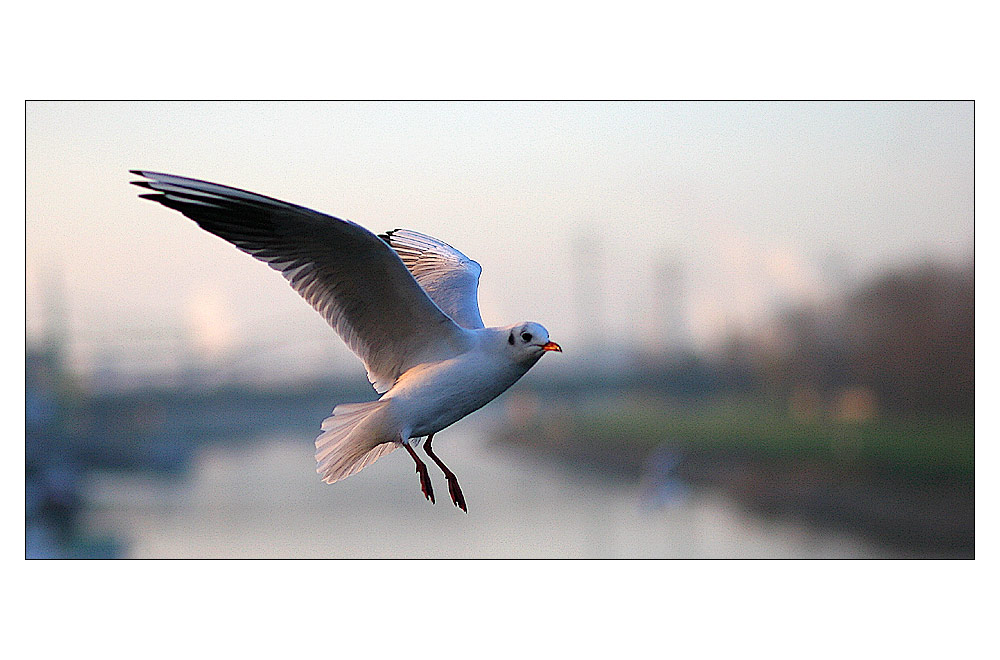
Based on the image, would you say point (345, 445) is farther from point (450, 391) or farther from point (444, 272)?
point (444, 272)

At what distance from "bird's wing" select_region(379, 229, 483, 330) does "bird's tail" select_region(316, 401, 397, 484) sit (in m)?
0.30

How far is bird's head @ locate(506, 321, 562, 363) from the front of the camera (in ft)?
5.61

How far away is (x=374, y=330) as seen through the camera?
189 cm

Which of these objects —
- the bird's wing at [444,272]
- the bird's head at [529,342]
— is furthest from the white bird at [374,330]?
the bird's wing at [444,272]

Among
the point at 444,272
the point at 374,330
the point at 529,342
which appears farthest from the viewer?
the point at 444,272

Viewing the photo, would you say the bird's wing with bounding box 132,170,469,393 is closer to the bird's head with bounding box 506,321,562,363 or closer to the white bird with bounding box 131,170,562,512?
the white bird with bounding box 131,170,562,512

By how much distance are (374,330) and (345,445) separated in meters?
0.23

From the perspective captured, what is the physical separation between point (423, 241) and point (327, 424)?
1.85ft

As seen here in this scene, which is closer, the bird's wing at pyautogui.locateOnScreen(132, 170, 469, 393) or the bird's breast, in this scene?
the bird's wing at pyautogui.locateOnScreen(132, 170, 469, 393)

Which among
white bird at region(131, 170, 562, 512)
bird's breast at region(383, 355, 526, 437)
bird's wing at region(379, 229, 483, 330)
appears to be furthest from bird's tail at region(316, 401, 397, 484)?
bird's wing at region(379, 229, 483, 330)

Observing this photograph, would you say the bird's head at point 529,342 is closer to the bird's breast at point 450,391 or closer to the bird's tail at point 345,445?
the bird's breast at point 450,391

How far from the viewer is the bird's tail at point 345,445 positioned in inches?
74.7

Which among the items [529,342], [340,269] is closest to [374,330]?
[340,269]
